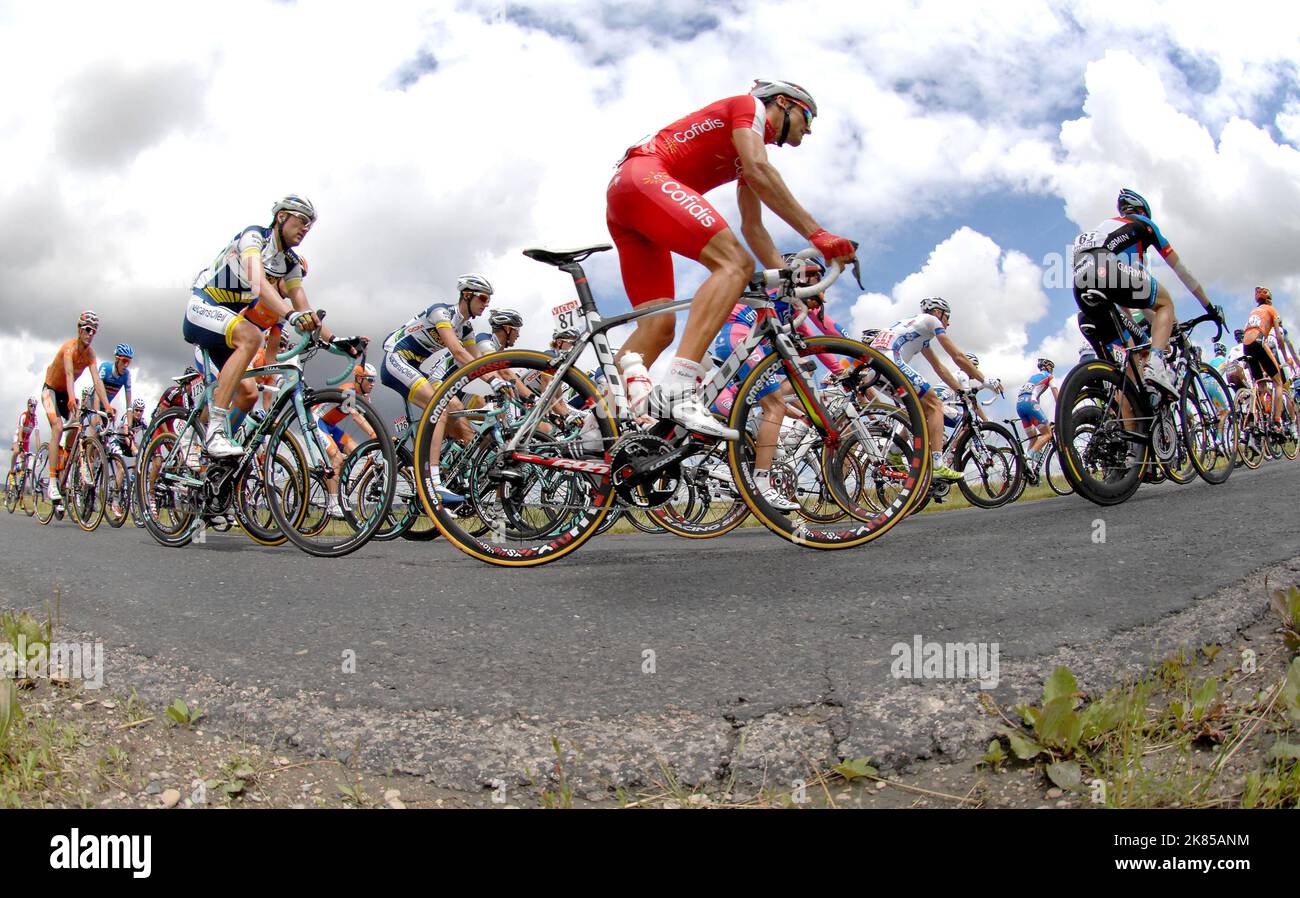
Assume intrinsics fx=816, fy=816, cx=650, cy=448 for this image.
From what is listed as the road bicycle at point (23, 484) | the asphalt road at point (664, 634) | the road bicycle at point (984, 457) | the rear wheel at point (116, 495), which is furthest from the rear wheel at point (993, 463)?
the road bicycle at point (23, 484)


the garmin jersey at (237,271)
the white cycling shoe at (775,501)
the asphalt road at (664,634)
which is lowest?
the asphalt road at (664,634)

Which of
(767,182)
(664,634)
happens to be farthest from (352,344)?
(664,634)

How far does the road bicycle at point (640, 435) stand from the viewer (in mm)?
3963

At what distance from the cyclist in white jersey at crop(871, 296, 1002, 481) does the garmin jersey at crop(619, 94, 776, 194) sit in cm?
447

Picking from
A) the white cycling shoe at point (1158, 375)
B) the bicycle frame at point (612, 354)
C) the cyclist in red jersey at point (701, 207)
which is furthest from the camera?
the white cycling shoe at point (1158, 375)

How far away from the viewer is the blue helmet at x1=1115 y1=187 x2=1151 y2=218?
21.3 feet

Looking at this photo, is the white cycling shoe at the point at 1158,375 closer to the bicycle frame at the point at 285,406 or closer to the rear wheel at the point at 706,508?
the rear wheel at the point at 706,508

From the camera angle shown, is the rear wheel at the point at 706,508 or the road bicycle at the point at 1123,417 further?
the road bicycle at the point at 1123,417

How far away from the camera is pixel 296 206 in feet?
21.1

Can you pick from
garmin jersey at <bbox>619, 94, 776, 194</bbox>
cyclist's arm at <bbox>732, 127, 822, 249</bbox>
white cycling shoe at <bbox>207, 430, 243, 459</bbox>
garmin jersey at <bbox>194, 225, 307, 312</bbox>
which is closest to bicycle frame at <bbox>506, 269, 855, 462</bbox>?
cyclist's arm at <bbox>732, 127, 822, 249</bbox>

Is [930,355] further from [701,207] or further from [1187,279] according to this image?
[701,207]

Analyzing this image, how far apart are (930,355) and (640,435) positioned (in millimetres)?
5719

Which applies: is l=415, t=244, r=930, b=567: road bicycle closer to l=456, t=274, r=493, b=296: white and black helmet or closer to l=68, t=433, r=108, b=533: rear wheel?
l=456, t=274, r=493, b=296: white and black helmet

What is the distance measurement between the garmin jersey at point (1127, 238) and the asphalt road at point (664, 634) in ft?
8.21
